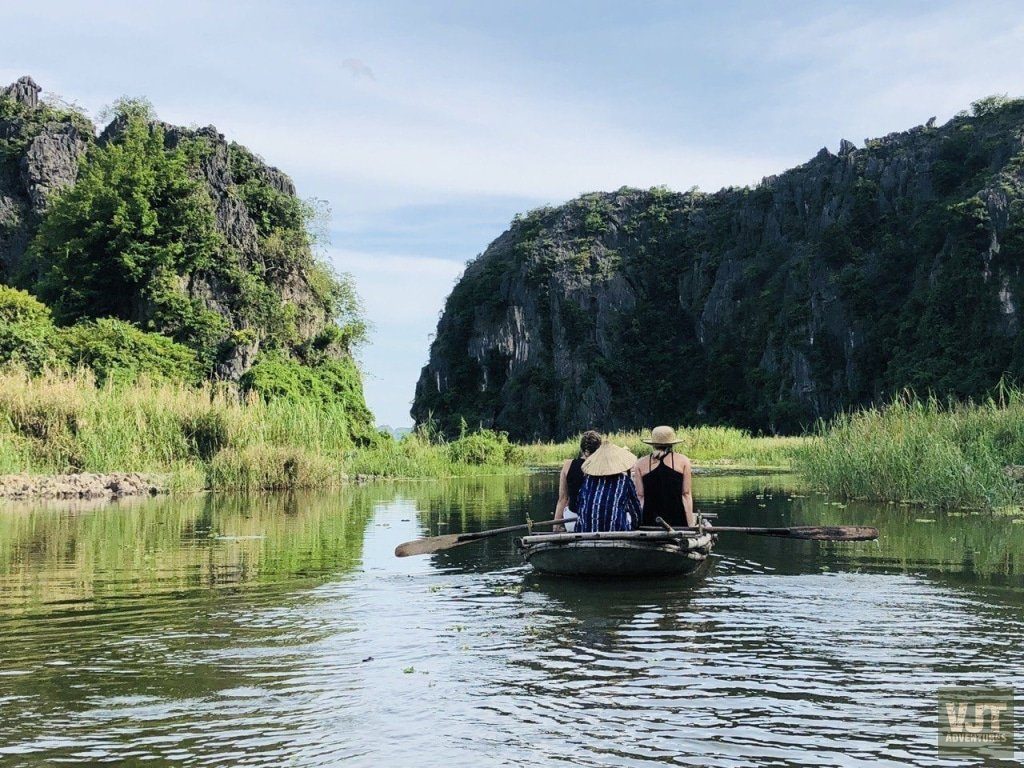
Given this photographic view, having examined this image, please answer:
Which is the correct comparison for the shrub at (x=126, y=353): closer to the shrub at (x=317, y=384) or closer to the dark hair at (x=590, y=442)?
the shrub at (x=317, y=384)

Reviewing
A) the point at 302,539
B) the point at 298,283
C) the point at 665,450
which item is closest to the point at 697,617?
the point at 665,450

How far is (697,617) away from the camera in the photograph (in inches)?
350

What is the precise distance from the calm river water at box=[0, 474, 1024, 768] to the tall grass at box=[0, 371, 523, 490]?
1063 centimetres

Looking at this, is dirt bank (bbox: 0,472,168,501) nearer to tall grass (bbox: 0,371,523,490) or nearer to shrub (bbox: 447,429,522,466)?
tall grass (bbox: 0,371,523,490)

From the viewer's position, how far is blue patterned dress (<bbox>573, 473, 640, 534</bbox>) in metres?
11.0

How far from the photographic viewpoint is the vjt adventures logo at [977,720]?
5.19 metres

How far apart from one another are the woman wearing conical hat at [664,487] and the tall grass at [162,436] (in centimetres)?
1496

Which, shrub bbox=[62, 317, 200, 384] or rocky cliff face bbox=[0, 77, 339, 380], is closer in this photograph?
shrub bbox=[62, 317, 200, 384]

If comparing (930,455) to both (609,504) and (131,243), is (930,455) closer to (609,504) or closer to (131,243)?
(609,504)

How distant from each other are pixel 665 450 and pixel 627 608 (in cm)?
283

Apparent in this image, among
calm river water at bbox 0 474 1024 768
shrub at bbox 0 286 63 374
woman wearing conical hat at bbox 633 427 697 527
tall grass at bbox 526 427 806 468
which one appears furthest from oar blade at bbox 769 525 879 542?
tall grass at bbox 526 427 806 468

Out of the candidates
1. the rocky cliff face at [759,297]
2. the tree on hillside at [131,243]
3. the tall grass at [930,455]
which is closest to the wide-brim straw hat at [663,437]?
the tall grass at [930,455]

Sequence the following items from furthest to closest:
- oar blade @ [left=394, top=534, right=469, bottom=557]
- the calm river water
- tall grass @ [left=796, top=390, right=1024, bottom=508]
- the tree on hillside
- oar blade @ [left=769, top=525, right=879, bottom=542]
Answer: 1. the tree on hillside
2. tall grass @ [left=796, top=390, right=1024, bottom=508]
3. oar blade @ [left=769, top=525, right=879, bottom=542]
4. oar blade @ [left=394, top=534, right=469, bottom=557]
5. the calm river water

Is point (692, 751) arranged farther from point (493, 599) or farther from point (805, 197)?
point (805, 197)
